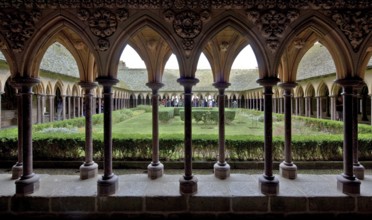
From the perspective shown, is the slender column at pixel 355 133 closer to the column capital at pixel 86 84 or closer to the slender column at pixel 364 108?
the column capital at pixel 86 84

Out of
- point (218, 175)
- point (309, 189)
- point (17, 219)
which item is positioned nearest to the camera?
point (17, 219)

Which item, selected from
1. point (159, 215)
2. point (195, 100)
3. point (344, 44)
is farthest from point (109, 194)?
point (195, 100)

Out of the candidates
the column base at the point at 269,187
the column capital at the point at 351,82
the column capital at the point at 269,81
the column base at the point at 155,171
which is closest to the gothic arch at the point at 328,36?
the column capital at the point at 351,82

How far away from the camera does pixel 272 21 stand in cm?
384

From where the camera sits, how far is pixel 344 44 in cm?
388

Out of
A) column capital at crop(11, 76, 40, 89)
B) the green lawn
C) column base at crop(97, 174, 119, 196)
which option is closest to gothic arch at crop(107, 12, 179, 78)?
column capital at crop(11, 76, 40, 89)

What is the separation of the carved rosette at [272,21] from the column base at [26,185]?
4.35 m

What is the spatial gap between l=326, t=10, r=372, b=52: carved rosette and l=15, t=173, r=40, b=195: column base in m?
5.41

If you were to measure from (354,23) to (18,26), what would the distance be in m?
5.27

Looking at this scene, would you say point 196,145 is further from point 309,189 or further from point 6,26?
point 6,26

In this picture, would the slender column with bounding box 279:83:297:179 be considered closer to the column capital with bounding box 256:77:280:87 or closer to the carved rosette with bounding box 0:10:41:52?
the column capital with bounding box 256:77:280:87

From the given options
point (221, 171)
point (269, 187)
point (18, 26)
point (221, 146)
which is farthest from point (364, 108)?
point (18, 26)

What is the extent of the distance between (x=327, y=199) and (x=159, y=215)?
262 cm

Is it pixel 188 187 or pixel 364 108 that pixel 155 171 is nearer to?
pixel 188 187
